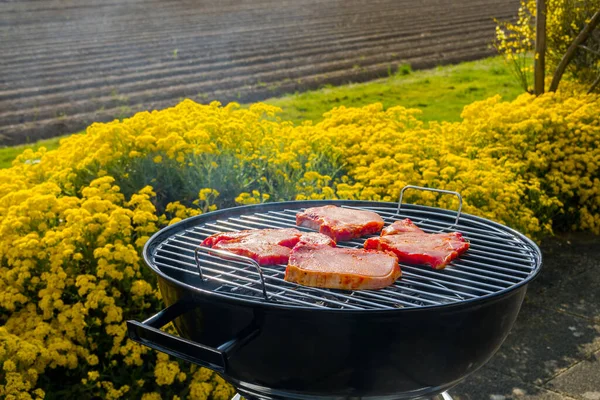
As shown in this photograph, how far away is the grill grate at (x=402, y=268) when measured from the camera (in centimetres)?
232

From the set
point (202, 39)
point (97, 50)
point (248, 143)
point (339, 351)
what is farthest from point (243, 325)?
point (202, 39)

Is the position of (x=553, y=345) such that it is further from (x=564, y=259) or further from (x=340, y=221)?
(x=340, y=221)

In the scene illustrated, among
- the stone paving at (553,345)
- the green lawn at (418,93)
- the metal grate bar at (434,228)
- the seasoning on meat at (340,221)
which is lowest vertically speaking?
the green lawn at (418,93)

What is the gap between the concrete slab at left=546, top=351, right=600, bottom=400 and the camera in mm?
3885

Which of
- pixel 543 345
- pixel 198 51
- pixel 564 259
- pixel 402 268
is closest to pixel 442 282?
pixel 402 268

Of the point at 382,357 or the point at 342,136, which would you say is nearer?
the point at 382,357

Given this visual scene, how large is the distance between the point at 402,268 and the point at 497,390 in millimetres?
1727

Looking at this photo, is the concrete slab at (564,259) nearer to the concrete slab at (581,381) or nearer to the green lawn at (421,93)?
the concrete slab at (581,381)

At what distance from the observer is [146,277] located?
3.81 meters

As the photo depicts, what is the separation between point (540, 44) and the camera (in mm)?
7480

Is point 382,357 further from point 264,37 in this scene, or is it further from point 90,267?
point 264,37

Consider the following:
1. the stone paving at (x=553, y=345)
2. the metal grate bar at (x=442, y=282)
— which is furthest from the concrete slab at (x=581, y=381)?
the metal grate bar at (x=442, y=282)

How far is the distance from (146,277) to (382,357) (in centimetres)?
197

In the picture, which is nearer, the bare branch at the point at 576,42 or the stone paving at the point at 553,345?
the stone paving at the point at 553,345
